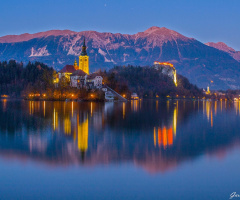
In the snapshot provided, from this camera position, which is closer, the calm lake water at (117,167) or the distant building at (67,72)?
the calm lake water at (117,167)

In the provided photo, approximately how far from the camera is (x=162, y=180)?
1223 cm

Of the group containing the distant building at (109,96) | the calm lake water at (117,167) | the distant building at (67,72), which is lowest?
the calm lake water at (117,167)

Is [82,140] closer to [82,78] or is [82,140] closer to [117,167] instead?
[117,167]

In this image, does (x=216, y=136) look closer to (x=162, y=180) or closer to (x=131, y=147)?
(x=131, y=147)

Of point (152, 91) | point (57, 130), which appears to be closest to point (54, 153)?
point (57, 130)

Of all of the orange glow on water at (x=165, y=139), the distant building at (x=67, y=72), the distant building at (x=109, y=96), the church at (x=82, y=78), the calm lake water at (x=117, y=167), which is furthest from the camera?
the distant building at (x=67, y=72)

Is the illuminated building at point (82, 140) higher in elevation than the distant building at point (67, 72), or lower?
lower

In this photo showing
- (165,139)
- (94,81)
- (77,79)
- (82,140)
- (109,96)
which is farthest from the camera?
(77,79)

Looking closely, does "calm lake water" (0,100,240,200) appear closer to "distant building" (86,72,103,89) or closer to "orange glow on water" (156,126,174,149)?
"orange glow on water" (156,126,174,149)

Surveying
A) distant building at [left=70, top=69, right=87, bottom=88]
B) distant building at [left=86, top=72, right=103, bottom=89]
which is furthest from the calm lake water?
distant building at [left=70, top=69, right=87, bottom=88]

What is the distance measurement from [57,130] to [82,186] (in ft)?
46.6

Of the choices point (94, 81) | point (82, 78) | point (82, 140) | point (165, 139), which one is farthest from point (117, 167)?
point (82, 78)

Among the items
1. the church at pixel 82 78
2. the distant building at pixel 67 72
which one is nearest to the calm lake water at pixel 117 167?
the church at pixel 82 78

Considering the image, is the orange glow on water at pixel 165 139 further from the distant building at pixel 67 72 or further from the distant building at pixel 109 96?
the distant building at pixel 67 72
